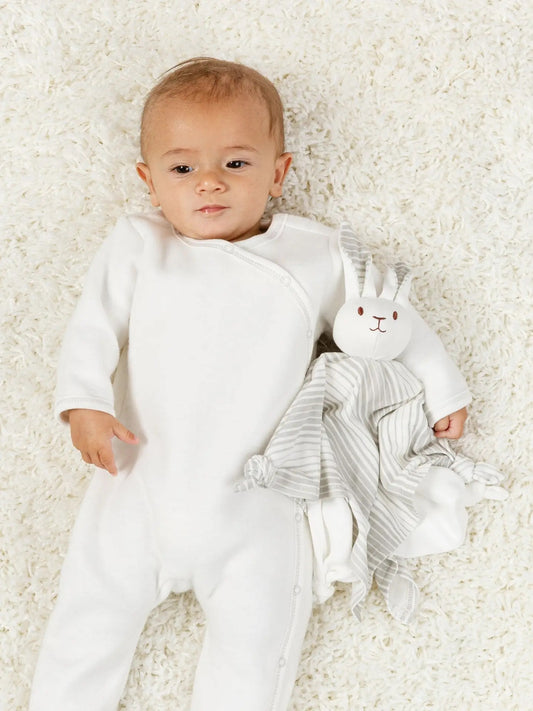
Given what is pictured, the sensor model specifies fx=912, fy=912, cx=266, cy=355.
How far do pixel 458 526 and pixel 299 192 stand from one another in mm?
767

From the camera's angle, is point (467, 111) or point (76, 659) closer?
point (76, 659)

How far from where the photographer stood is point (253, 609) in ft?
5.46

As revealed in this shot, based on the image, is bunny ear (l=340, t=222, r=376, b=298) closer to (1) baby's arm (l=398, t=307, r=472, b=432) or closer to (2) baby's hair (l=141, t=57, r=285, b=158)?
(1) baby's arm (l=398, t=307, r=472, b=432)

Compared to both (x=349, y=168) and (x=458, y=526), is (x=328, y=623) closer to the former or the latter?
(x=458, y=526)

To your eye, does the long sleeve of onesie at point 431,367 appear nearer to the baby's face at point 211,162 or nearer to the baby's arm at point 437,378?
the baby's arm at point 437,378

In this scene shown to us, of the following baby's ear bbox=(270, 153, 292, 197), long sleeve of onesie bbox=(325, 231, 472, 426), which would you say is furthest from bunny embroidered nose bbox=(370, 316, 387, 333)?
baby's ear bbox=(270, 153, 292, 197)

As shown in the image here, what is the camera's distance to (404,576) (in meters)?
1.82

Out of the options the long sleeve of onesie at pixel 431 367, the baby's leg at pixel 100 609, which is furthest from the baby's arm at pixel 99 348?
the long sleeve of onesie at pixel 431 367

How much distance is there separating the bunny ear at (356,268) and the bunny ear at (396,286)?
A: 29 mm

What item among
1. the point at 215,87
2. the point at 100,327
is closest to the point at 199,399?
the point at 100,327

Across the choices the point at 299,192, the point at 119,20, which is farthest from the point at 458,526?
the point at 119,20

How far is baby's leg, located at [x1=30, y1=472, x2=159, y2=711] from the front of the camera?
5.42 feet

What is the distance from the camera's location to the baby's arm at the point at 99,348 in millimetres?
1683

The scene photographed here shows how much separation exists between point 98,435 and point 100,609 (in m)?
0.32
